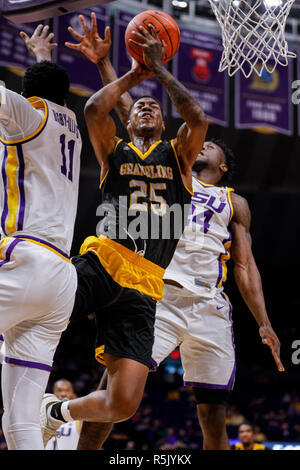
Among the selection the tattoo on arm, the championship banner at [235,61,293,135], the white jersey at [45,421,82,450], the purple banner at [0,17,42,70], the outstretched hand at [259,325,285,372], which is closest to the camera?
the tattoo on arm

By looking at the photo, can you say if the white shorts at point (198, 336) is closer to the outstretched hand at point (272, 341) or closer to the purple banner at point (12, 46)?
the outstretched hand at point (272, 341)

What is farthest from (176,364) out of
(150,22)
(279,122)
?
(150,22)

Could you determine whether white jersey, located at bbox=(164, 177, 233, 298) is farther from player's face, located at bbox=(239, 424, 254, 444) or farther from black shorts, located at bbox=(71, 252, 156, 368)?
player's face, located at bbox=(239, 424, 254, 444)

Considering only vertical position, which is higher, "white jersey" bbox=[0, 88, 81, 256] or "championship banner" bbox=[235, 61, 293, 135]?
"white jersey" bbox=[0, 88, 81, 256]

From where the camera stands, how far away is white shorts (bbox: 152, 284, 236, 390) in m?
4.58

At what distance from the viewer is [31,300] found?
2.86m

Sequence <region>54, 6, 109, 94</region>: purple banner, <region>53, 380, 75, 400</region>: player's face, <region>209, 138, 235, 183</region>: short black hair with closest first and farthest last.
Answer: <region>209, 138, 235, 183</region>: short black hair
<region>53, 380, 75, 400</region>: player's face
<region>54, 6, 109, 94</region>: purple banner

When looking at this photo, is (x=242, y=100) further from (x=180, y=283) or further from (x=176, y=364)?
(x=176, y=364)

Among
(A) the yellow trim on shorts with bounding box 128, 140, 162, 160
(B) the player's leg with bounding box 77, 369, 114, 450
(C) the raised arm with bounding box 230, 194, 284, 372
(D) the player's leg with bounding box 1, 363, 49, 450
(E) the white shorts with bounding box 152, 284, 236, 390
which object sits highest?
(A) the yellow trim on shorts with bounding box 128, 140, 162, 160

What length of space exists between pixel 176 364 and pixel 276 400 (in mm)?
3277

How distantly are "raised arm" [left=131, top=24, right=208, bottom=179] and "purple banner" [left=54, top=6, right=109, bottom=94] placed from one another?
17.8ft

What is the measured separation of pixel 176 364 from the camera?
18.6m

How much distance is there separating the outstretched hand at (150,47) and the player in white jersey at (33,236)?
0.60 m

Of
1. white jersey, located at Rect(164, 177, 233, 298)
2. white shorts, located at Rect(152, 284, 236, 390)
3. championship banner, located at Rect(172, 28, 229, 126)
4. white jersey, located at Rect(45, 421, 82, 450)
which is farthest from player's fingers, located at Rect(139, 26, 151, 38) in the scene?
championship banner, located at Rect(172, 28, 229, 126)
